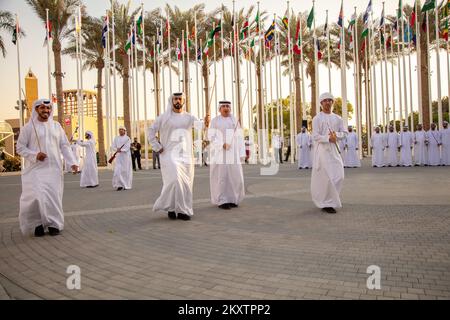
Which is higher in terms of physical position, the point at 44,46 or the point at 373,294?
the point at 44,46

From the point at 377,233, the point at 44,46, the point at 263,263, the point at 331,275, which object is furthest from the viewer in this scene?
the point at 44,46

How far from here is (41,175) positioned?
652 centimetres

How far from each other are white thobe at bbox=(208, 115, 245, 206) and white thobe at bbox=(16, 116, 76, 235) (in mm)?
3569

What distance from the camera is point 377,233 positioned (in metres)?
5.95

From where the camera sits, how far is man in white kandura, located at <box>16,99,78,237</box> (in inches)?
252

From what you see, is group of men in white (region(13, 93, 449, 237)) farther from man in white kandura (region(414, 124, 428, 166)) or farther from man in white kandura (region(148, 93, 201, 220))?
man in white kandura (region(414, 124, 428, 166))

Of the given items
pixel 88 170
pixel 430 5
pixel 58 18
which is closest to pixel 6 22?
pixel 58 18

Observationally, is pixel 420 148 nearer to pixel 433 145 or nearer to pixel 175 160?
pixel 433 145

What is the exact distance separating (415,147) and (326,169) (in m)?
16.0

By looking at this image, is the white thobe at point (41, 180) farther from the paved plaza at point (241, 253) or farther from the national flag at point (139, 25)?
the national flag at point (139, 25)

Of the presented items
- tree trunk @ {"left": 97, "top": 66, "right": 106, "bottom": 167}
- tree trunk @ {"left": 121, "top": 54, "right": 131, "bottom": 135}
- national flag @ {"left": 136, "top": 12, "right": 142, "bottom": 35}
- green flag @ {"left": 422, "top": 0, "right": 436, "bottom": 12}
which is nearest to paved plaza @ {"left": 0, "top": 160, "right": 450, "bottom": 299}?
green flag @ {"left": 422, "top": 0, "right": 436, "bottom": 12}

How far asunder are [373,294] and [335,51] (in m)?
37.6
